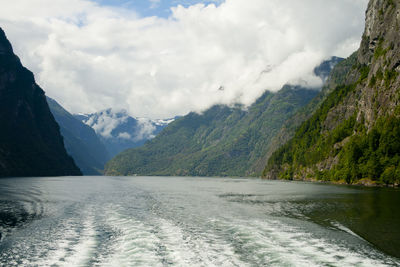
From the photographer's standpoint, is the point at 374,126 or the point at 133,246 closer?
the point at 133,246

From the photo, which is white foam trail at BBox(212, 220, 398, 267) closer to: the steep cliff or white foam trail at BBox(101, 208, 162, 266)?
white foam trail at BBox(101, 208, 162, 266)

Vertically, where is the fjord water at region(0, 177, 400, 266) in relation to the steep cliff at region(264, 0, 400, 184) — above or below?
below

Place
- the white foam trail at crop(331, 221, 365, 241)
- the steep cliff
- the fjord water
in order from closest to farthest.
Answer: the fjord water
the white foam trail at crop(331, 221, 365, 241)
the steep cliff

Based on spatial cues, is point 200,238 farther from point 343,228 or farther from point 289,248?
point 343,228

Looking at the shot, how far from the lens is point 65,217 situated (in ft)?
131

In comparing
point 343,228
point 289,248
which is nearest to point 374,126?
point 343,228

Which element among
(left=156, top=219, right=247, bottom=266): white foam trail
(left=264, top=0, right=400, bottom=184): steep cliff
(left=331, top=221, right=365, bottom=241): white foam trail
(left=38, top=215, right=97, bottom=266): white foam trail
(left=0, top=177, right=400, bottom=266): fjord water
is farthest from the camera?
(left=264, top=0, right=400, bottom=184): steep cliff

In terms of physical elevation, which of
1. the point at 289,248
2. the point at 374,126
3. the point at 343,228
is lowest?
the point at 289,248

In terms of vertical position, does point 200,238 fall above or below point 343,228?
below

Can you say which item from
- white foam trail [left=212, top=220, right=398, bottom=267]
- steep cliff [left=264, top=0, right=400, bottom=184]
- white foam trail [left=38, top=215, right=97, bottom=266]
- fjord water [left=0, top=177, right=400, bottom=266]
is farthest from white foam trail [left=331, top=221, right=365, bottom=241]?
steep cliff [left=264, top=0, right=400, bottom=184]

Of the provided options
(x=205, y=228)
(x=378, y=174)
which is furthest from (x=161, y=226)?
(x=378, y=174)

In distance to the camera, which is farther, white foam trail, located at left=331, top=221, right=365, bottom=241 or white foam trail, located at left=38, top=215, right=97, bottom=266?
white foam trail, located at left=331, top=221, right=365, bottom=241

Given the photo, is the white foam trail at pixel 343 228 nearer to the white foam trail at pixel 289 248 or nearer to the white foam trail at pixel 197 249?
the white foam trail at pixel 289 248

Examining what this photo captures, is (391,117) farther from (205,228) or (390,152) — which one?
(205,228)
